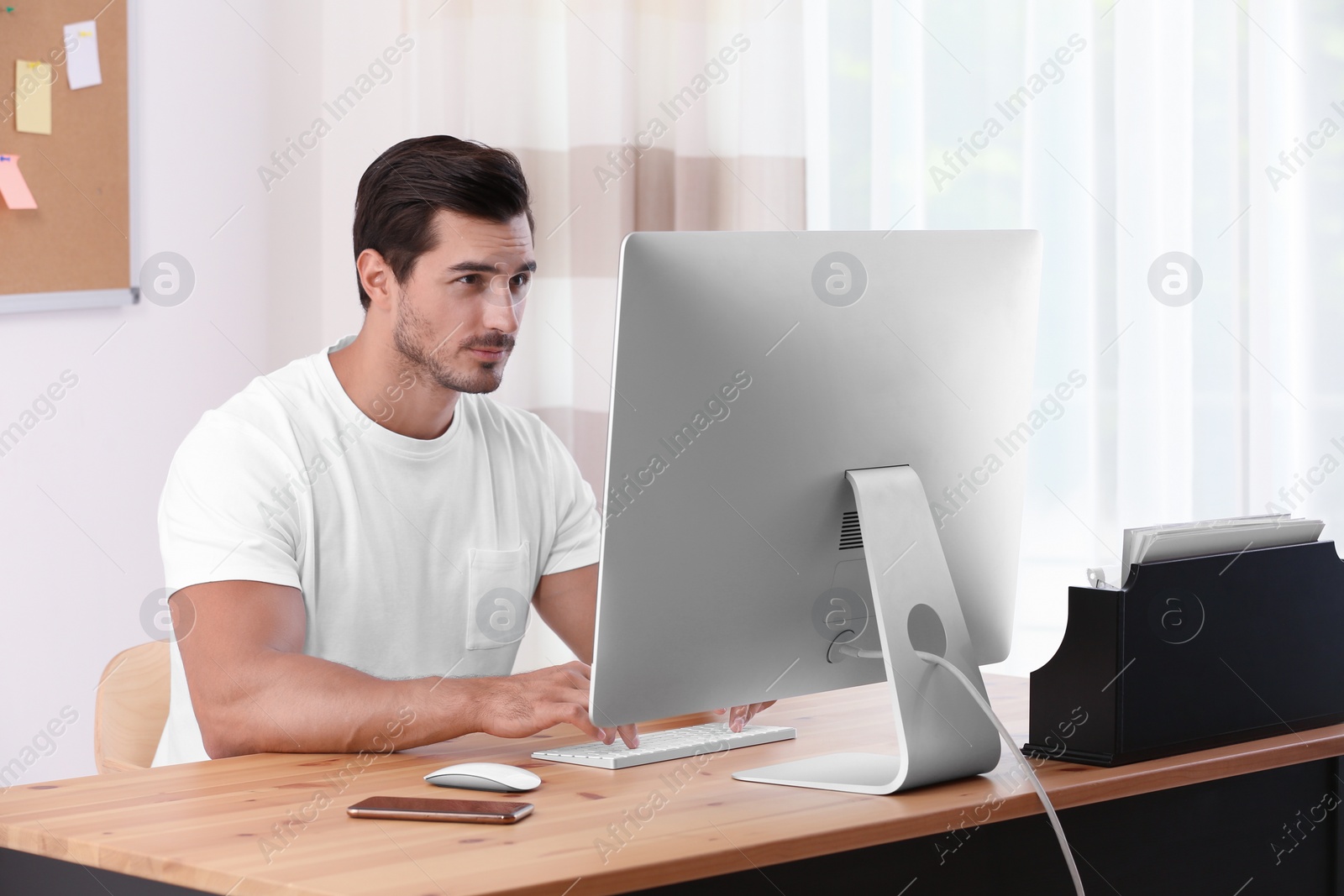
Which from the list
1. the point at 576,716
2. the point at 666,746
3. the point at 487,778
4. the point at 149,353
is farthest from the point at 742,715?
the point at 149,353

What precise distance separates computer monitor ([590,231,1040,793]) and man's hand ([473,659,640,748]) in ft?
0.53

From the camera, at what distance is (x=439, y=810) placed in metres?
1.04

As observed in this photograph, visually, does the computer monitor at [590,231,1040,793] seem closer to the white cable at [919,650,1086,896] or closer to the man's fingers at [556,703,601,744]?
the white cable at [919,650,1086,896]

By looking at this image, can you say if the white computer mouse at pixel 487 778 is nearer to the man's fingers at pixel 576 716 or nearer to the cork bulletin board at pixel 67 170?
the man's fingers at pixel 576 716

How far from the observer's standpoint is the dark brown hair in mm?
1750

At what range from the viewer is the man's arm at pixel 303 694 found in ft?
4.29

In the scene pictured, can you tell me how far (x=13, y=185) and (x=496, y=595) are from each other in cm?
128

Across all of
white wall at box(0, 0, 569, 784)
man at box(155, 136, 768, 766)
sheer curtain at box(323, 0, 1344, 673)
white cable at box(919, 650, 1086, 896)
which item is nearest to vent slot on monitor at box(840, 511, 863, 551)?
white cable at box(919, 650, 1086, 896)

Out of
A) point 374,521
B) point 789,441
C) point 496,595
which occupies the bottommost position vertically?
point 496,595

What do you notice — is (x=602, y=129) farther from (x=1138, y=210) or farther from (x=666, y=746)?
(x=666, y=746)

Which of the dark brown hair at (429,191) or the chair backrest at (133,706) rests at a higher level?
the dark brown hair at (429,191)

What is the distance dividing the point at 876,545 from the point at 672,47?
Result: 166cm

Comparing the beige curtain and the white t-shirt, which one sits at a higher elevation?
the beige curtain

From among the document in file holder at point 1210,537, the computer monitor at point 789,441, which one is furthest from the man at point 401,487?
the document in file holder at point 1210,537
